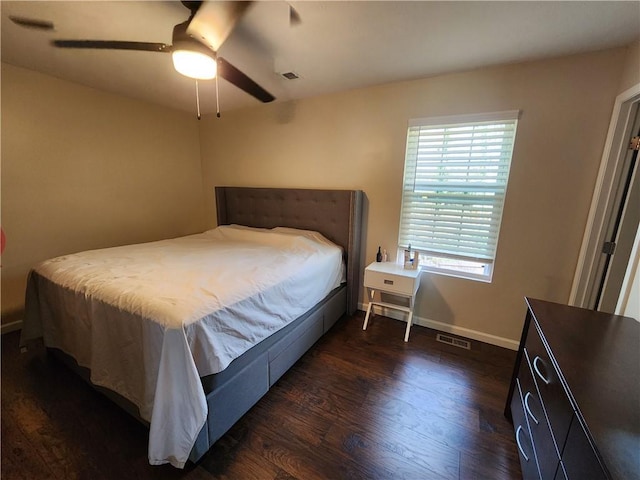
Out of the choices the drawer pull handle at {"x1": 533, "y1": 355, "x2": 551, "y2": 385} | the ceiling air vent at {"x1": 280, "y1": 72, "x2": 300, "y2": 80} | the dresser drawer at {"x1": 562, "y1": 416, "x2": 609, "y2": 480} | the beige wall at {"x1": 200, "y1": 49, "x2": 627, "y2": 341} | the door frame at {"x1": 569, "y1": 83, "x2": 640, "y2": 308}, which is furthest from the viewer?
the ceiling air vent at {"x1": 280, "y1": 72, "x2": 300, "y2": 80}

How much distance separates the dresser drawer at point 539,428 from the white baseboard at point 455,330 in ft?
3.40

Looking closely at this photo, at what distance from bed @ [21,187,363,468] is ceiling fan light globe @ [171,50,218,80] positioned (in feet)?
3.99

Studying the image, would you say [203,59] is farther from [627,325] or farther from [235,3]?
[627,325]

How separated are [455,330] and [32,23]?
3876 millimetres

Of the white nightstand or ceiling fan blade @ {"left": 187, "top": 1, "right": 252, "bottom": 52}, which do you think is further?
the white nightstand

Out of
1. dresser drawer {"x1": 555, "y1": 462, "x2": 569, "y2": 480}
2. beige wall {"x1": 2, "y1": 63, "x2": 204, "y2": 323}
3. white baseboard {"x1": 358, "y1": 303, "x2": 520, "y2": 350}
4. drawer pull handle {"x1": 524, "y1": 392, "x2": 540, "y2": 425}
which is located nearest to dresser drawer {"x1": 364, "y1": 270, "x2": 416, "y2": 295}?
white baseboard {"x1": 358, "y1": 303, "x2": 520, "y2": 350}

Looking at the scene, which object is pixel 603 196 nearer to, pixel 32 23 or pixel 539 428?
pixel 539 428

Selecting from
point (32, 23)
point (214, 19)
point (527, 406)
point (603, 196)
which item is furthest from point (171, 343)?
point (603, 196)

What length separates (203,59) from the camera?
4.50 feet

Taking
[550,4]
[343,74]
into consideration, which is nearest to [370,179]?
[343,74]

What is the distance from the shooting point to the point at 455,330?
2432 mm

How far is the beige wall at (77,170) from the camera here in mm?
2217

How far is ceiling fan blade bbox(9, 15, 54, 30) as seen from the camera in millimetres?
1543

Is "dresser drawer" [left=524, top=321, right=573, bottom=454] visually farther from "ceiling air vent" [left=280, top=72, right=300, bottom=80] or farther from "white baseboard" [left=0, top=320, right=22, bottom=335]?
"white baseboard" [left=0, top=320, right=22, bottom=335]
